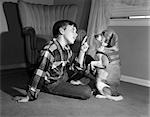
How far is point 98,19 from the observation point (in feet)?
9.49

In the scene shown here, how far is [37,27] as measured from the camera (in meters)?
2.97

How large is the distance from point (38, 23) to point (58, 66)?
46.1 inches

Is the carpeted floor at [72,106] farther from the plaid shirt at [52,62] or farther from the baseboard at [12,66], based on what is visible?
the baseboard at [12,66]

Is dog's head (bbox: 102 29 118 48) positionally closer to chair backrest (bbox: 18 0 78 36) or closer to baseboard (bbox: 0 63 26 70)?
chair backrest (bbox: 18 0 78 36)

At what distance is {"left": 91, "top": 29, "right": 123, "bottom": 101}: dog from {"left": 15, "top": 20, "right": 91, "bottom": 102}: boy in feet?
0.43

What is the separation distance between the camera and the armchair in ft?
8.77

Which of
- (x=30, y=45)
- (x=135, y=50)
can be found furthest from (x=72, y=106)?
(x=135, y=50)

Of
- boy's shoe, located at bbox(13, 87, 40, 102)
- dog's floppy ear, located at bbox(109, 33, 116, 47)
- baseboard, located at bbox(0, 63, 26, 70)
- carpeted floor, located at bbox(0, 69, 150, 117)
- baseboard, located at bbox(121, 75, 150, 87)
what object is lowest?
baseboard, located at bbox(0, 63, 26, 70)

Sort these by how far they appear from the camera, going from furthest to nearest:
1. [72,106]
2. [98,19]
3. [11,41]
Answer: [11,41], [98,19], [72,106]

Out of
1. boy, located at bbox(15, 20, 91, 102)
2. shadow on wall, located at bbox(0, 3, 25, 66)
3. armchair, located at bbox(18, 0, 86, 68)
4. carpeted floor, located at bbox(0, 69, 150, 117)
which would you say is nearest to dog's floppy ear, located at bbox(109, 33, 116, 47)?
boy, located at bbox(15, 20, 91, 102)

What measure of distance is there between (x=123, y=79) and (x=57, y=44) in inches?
47.5

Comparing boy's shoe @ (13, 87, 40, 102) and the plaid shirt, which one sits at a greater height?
the plaid shirt

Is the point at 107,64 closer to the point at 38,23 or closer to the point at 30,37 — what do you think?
the point at 30,37

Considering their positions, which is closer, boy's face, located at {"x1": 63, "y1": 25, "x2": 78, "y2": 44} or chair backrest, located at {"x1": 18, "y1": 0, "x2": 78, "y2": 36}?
boy's face, located at {"x1": 63, "y1": 25, "x2": 78, "y2": 44}
